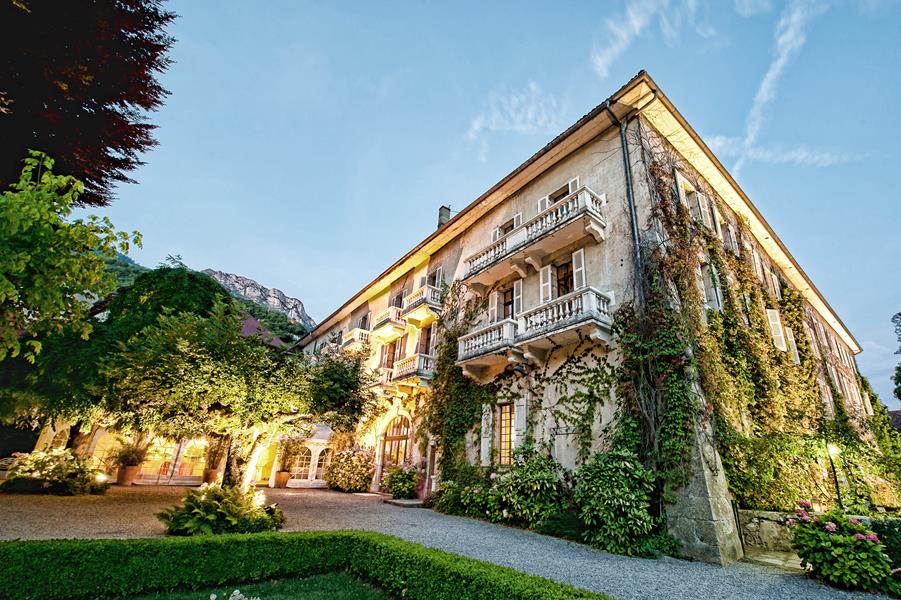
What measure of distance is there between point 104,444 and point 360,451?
40.7 ft

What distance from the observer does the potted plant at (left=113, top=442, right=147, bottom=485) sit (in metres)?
18.3

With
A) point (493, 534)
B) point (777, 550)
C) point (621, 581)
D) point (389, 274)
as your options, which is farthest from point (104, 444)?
point (777, 550)

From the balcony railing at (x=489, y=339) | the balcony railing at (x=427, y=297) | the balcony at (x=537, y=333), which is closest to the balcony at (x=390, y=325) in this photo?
the balcony railing at (x=427, y=297)

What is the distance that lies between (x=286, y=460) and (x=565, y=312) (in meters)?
18.2

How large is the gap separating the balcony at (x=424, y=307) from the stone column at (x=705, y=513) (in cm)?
1160

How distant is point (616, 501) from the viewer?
28.5ft

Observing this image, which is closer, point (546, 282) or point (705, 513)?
point (705, 513)

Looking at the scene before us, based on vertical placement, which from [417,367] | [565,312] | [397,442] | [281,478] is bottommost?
[281,478]

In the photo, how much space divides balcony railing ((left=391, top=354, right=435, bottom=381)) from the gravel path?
5.35 m

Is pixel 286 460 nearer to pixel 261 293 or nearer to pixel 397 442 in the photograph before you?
pixel 397 442

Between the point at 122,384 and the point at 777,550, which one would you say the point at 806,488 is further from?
the point at 122,384

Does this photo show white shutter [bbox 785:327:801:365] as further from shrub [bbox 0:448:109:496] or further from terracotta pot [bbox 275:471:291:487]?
shrub [bbox 0:448:109:496]

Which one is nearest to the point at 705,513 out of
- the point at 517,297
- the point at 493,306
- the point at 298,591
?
the point at 298,591

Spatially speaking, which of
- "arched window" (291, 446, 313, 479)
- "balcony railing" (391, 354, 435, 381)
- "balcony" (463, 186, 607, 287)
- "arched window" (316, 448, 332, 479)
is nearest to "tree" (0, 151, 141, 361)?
"balcony" (463, 186, 607, 287)
